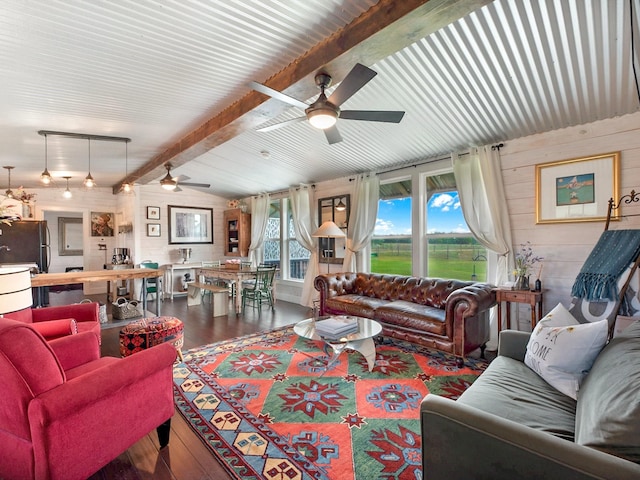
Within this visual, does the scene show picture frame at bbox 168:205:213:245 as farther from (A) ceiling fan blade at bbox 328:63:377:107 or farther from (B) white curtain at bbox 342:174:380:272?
(A) ceiling fan blade at bbox 328:63:377:107

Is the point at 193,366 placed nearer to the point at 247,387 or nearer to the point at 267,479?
the point at 247,387

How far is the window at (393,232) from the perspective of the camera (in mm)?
4875

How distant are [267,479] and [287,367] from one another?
58.5 inches

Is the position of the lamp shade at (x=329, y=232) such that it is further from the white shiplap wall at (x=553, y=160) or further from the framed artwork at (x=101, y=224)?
the framed artwork at (x=101, y=224)

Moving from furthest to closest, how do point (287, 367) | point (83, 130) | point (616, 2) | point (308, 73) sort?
point (83, 130) < point (287, 367) < point (308, 73) < point (616, 2)

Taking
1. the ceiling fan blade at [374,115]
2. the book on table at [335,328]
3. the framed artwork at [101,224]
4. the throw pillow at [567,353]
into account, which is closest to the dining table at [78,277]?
the book on table at [335,328]

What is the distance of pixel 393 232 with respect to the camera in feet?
16.5

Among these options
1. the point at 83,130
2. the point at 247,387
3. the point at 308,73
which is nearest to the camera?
the point at 308,73

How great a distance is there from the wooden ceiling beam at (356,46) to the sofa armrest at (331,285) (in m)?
2.41

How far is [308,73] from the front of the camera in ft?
7.84

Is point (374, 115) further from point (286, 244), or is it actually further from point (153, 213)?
point (153, 213)

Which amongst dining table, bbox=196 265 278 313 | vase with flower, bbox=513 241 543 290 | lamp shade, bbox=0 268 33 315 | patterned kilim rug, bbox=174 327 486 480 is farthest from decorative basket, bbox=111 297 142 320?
vase with flower, bbox=513 241 543 290

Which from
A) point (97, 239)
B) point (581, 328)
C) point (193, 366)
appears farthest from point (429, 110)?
point (97, 239)

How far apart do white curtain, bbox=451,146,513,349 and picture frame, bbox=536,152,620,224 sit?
38 centimetres
